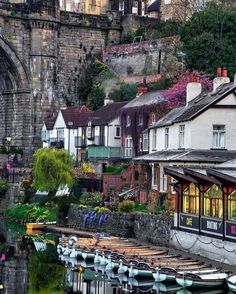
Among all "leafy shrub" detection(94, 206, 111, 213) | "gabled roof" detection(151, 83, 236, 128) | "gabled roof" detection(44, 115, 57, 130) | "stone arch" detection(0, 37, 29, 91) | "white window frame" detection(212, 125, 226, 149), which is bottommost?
"leafy shrub" detection(94, 206, 111, 213)

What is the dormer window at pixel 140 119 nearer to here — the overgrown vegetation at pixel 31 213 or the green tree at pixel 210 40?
the green tree at pixel 210 40

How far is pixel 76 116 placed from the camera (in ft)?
282

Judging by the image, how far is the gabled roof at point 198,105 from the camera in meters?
53.3

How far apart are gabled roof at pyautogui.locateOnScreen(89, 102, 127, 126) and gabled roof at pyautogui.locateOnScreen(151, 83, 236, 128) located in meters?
17.1

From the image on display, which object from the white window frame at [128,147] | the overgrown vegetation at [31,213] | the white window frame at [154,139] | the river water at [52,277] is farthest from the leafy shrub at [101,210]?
the white window frame at [128,147]

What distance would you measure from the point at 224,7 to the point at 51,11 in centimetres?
1922

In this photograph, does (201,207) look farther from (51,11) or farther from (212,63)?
(51,11)

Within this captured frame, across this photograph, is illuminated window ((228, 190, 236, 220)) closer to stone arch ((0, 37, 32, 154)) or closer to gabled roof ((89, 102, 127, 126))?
gabled roof ((89, 102, 127, 126))

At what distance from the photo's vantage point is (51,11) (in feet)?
314

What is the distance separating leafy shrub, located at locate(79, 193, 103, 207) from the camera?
63.4 meters

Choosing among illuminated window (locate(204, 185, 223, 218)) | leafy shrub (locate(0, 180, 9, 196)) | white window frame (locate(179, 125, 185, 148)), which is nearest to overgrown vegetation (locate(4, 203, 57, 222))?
leafy shrub (locate(0, 180, 9, 196))

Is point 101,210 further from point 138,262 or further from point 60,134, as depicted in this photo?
point 60,134

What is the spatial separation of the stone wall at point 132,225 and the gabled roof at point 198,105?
684cm

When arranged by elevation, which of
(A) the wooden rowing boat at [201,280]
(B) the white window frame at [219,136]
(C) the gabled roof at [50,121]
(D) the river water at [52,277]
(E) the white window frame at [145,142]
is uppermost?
(C) the gabled roof at [50,121]
